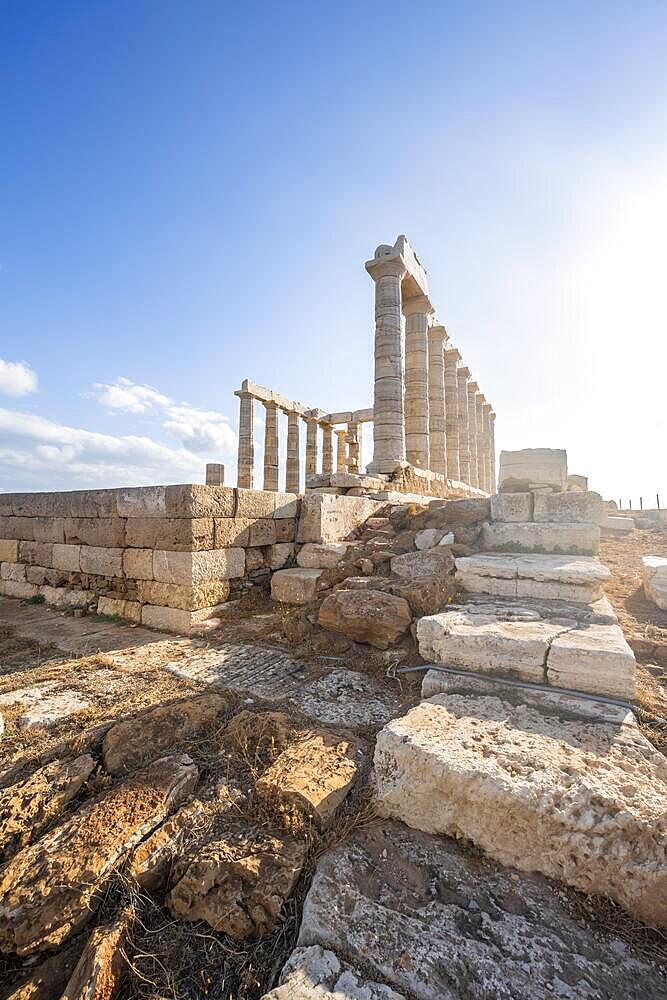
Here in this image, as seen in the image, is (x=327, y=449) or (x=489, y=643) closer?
(x=489, y=643)

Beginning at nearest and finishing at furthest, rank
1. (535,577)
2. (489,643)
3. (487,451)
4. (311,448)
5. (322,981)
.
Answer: (322,981) → (489,643) → (535,577) → (311,448) → (487,451)

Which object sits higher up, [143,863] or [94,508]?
[94,508]

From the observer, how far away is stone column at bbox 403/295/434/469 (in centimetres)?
1388

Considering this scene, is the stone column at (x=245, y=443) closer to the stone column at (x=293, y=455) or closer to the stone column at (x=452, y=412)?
the stone column at (x=293, y=455)

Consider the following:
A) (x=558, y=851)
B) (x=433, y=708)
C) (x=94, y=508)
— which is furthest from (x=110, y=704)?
(x=94, y=508)

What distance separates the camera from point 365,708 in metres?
2.89

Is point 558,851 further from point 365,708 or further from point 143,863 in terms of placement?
point 143,863

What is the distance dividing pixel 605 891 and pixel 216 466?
1797cm

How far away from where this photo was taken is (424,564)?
13.9 feet

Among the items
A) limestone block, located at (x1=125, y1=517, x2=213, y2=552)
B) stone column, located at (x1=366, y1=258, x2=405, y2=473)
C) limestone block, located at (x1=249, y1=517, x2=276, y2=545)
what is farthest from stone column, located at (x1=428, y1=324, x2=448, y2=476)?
limestone block, located at (x1=125, y1=517, x2=213, y2=552)

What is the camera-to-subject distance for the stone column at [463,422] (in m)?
19.2

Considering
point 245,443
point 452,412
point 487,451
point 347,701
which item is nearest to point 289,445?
point 245,443

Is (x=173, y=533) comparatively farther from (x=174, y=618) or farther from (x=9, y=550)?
(x=9, y=550)

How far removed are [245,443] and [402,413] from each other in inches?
352
